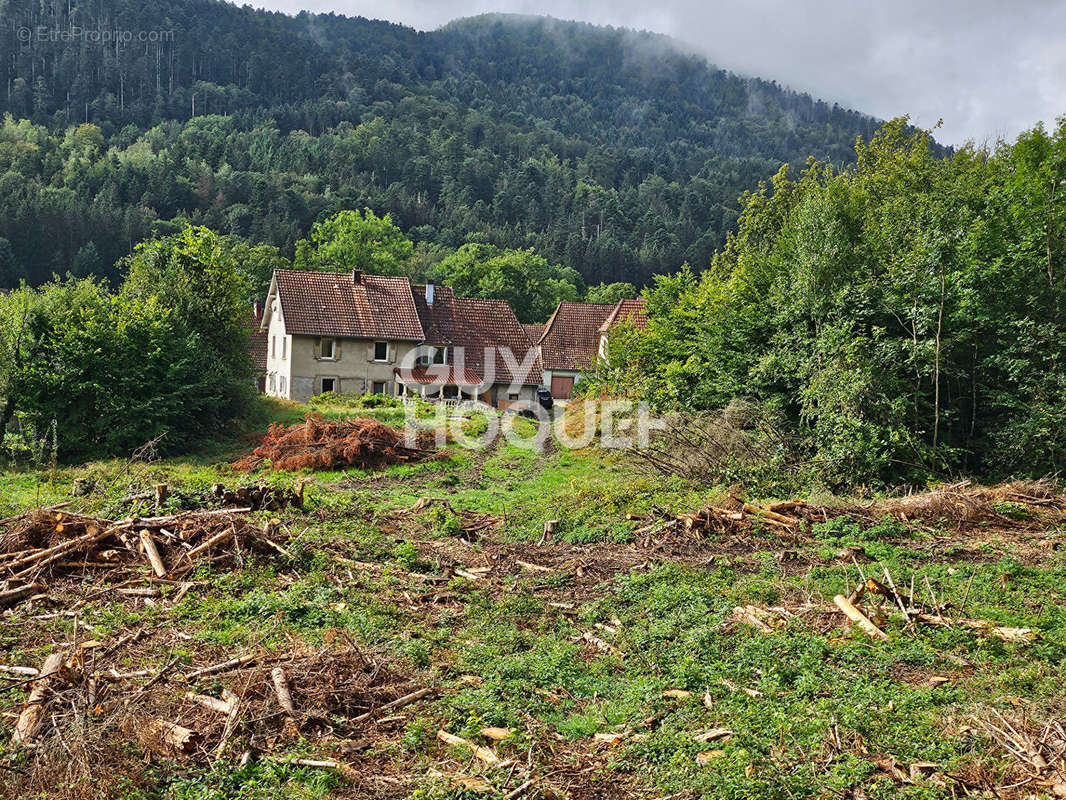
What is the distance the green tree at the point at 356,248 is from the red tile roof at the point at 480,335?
82.9 feet

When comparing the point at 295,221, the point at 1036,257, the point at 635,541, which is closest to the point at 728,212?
the point at 295,221

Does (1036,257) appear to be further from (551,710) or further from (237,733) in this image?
(237,733)

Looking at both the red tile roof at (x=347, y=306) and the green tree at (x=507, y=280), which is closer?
→ the red tile roof at (x=347, y=306)

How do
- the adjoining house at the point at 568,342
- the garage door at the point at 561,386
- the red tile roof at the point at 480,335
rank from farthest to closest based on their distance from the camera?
the garage door at the point at 561,386 → the adjoining house at the point at 568,342 → the red tile roof at the point at 480,335

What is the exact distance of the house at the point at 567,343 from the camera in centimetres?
5503

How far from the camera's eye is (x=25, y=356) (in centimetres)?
2250

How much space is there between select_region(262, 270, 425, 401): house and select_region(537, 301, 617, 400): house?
42.9 ft

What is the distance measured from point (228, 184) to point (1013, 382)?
111072mm

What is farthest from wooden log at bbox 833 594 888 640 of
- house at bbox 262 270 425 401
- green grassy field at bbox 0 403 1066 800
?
house at bbox 262 270 425 401

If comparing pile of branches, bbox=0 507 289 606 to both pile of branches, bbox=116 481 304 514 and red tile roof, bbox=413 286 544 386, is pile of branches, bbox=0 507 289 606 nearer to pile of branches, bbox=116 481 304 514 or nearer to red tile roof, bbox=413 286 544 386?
pile of branches, bbox=116 481 304 514

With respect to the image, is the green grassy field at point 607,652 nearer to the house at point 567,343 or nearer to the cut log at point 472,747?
the cut log at point 472,747

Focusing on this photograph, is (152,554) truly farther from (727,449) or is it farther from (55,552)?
(727,449)

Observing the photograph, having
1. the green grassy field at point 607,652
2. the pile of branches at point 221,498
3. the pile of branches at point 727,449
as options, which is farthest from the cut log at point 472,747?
the pile of branches at point 727,449

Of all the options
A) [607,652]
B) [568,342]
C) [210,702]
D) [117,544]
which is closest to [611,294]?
[568,342]
